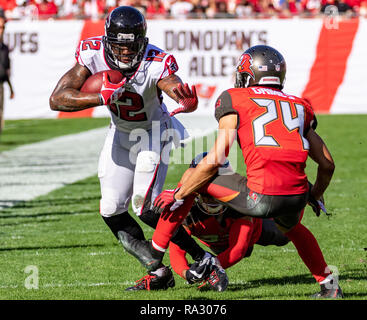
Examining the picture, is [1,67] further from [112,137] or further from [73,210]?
[112,137]

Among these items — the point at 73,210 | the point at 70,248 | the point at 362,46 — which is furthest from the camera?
the point at 362,46

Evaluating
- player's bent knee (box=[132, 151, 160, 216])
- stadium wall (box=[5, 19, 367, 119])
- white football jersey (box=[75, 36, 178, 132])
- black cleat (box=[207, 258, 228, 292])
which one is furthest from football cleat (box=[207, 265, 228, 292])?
stadium wall (box=[5, 19, 367, 119])

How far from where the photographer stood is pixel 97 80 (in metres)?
4.64

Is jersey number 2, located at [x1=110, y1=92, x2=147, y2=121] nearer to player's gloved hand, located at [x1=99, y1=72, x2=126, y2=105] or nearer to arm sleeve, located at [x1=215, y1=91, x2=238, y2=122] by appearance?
player's gloved hand, located at [x1=99, y1=72, x2=126, y2=105]

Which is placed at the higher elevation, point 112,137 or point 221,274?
point 112,137

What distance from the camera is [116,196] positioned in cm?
487

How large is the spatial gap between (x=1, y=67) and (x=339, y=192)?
20.6 ft

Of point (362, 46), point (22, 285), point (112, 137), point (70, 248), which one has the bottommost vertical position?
point (362, 46)

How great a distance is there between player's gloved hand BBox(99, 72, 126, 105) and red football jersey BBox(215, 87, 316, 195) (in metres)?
0.60

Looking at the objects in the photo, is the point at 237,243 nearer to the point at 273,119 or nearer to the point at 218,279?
the point at 218,279

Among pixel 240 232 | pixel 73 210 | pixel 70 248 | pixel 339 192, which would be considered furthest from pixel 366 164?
pixel 240 232

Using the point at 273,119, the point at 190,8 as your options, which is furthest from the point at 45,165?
the point at 190,8

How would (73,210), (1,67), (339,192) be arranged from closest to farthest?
(73,210) → (339,192) → (1,67)

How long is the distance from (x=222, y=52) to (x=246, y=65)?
514 inches
